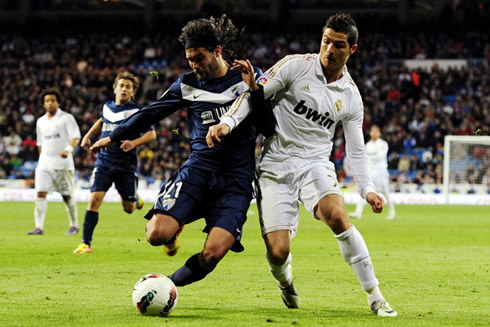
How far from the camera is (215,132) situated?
18.8ft

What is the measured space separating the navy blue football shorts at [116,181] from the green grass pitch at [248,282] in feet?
2.75

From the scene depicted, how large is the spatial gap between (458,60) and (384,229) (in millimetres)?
22044

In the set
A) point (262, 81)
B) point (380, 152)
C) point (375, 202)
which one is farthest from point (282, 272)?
point (380, 152)

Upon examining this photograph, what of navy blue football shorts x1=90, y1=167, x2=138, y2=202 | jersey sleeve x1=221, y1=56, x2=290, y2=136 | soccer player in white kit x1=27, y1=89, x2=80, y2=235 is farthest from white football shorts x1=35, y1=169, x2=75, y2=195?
jersey sleeve x1=221, y1=56, x2=290, y2=136

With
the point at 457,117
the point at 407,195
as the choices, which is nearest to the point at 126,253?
the point at 407,195

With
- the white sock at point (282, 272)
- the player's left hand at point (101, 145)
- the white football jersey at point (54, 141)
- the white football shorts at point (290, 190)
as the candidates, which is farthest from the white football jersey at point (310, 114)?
the white football jersey at point (54, 141)

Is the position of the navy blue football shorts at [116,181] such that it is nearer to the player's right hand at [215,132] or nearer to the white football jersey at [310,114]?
the white football jersey at [310,114]

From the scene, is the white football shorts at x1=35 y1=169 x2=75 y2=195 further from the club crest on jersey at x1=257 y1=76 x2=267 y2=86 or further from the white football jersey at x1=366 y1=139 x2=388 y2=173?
the club crest on jersey at x1=257 y1=76 x2=267 y2=86

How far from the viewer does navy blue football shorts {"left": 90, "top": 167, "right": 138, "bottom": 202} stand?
11219mm

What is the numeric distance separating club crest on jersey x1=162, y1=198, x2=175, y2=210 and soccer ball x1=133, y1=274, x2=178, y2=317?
55 cm

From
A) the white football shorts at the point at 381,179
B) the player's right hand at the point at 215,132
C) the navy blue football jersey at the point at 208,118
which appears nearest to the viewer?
the player's right hand at the point at 215,132

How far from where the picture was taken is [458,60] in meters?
36.9

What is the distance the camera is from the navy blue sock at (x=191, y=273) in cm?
620

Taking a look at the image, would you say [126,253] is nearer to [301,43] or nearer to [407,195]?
[407,195]
